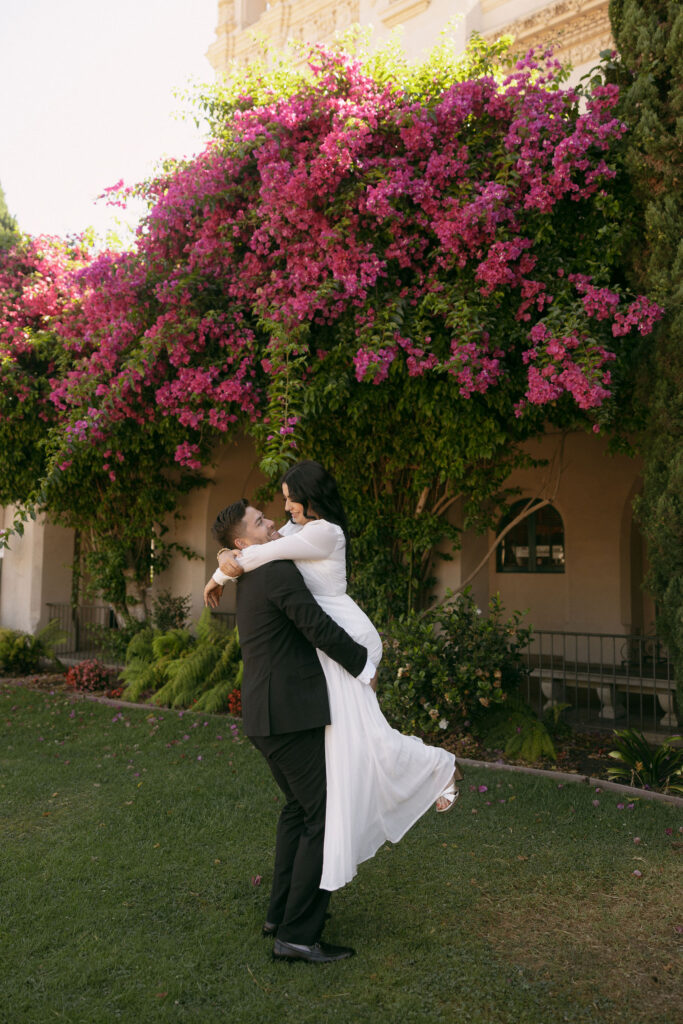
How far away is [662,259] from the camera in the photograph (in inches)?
251

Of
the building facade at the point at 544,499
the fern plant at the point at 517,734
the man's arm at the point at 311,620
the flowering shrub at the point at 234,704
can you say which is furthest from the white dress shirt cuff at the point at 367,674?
the building facade at the point at 544,499

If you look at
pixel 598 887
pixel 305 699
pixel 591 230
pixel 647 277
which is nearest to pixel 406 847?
pixel 598 887

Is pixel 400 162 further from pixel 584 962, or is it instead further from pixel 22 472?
pixel 22 472

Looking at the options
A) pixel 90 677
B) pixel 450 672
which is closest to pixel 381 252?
pixel 450 672

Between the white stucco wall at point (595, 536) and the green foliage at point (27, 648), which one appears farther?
the green foliage at point (27, 648)

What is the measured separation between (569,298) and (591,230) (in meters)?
0.72

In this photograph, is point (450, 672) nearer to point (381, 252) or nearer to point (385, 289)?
point (385, 289)

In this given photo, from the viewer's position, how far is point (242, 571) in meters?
3.51

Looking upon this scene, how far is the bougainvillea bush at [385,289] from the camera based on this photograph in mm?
6789

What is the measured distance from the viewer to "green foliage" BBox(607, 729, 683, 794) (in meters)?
6.13

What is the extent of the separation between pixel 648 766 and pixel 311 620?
4164mm

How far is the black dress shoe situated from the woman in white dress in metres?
0.39

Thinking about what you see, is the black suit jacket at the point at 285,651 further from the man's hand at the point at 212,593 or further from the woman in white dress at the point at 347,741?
the man's hand at the point at 212,593

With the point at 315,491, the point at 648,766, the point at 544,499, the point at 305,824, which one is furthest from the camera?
the point at 544,499
